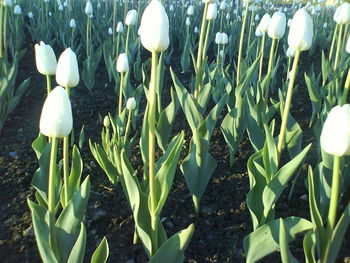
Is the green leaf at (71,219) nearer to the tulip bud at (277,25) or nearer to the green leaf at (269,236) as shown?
the green leaf at (269,236)

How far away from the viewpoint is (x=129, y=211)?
197cm

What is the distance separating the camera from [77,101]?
136 inches

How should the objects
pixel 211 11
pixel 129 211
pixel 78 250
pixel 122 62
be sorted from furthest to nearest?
1. pixel 211 11
2. pixel 122 62
3. pixel 129 211
4. pixel 78 250

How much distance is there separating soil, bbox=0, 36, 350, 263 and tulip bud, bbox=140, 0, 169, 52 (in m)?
0.91

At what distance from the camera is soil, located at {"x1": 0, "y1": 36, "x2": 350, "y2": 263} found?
1.74 m

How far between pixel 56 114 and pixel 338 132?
29.3 inches

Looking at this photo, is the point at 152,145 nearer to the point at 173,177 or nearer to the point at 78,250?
the point at 173,177

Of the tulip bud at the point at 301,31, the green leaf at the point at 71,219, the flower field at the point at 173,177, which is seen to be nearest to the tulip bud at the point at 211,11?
the flower field at the point at 173,177

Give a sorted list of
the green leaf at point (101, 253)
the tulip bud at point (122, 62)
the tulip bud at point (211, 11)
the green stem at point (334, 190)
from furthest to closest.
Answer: the tulip bud at point (211, 11), the tulip bud at point (122, 62), the green leaf at point (101, 253), the green stem at point (334, 190)

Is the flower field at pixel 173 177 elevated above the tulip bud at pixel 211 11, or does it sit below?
below

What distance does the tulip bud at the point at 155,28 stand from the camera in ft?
3.75

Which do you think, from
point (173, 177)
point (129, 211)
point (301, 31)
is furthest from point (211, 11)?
point (173, 177)

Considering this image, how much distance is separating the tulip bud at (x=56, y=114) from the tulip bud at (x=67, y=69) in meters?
0.31

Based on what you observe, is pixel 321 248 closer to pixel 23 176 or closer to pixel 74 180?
pixel 74 180
